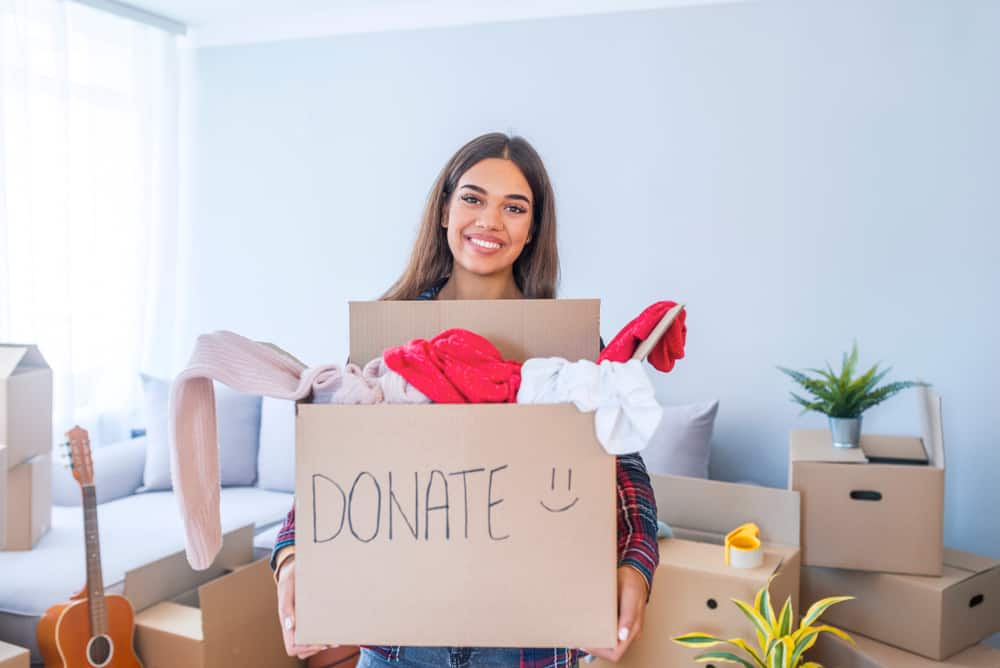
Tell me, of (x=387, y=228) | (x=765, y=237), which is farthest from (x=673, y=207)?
(x=387, y=228)

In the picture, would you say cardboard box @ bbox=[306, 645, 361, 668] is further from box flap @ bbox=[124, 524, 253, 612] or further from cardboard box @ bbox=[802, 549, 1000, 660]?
cardboard box @ bbox=[802, 549, 1000, 660]

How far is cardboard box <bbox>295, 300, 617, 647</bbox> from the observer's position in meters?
0.85

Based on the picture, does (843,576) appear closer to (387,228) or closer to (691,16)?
(691,16)

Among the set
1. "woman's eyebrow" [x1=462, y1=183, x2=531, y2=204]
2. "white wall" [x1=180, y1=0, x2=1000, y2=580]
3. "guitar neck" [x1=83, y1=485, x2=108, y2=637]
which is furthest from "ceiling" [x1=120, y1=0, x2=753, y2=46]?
"guitar neck" [x1=83, y1=485, x2=108, y2=637]

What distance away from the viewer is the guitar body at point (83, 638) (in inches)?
72.4

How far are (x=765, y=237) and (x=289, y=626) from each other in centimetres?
212

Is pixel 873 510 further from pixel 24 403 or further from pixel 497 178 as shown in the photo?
pixel 24 403

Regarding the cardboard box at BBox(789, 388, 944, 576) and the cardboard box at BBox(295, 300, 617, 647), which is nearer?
the cardboard box at BBox(295, 300, 617, 647)

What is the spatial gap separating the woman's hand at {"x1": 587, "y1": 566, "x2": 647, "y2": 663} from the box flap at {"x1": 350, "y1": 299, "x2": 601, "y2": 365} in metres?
0.25

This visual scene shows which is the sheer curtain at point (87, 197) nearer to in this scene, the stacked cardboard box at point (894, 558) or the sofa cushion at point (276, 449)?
the sofa cushion at point (276, 449)

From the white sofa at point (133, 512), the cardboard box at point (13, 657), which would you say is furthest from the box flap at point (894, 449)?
the cardboard box at point (13, 657)

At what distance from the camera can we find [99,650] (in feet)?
6.15

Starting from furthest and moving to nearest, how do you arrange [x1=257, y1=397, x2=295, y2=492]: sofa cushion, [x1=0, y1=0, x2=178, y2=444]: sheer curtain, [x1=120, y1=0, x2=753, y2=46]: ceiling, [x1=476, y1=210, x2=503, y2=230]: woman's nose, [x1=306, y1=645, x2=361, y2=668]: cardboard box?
1. [x1=257, y1=397, x2=295, y2=492]: sofa cushion
2. [x1=120, y1=0, x2=753, y2=46]: ceiling
3. [x1=0, y1=0, x2=178, y2=444]: sheer curtain
4. [x1=306, y1=645, x2=361, y2=668]: cardboard box
5. [x1=476, y1=210, x2=503, y2=230]: woman's nose

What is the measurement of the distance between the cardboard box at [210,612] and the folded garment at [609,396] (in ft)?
4.45
